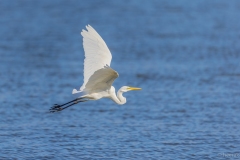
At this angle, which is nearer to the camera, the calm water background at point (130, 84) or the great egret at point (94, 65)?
the great egret at point (94, 65)

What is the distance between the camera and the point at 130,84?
50.6 ft

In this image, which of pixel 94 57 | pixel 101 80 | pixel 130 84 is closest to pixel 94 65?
pixel 94 57

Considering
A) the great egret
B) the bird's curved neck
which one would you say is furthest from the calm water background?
the great egret

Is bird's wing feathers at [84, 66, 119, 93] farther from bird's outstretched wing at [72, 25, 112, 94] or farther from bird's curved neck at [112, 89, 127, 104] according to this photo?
bird's curved neck at [112, 89, 127, 104]

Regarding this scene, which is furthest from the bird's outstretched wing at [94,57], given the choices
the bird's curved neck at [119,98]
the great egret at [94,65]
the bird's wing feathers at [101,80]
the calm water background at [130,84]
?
the calm water background at [130,84]

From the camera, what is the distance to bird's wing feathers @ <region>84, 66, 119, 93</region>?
364 inches

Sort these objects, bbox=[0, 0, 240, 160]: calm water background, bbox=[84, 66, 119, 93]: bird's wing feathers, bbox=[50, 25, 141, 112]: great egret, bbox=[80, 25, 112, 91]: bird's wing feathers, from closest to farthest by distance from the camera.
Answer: bbox=[84, 66, 119, 93]: bird's wing feathers
bbox=[50, 25, 141, 112]: great egret
bbox=[80, 25, 112, 91]: bird's wing feathers
bbox=[0, 0, 240, 160]: calm water background

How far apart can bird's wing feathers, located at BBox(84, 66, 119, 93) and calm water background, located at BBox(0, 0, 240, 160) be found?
3.32 ft

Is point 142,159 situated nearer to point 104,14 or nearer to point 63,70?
point 63,70

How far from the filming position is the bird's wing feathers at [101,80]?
30.3 ft

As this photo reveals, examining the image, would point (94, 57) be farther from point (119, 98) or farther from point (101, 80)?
point (119, 98)

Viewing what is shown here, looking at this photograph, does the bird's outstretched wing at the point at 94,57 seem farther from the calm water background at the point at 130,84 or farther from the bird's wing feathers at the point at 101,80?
the calm water background at the point at 130,84

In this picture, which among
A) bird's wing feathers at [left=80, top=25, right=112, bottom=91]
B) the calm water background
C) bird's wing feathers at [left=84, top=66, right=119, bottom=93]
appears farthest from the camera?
the calm water background

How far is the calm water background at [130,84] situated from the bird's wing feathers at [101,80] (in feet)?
3.32
